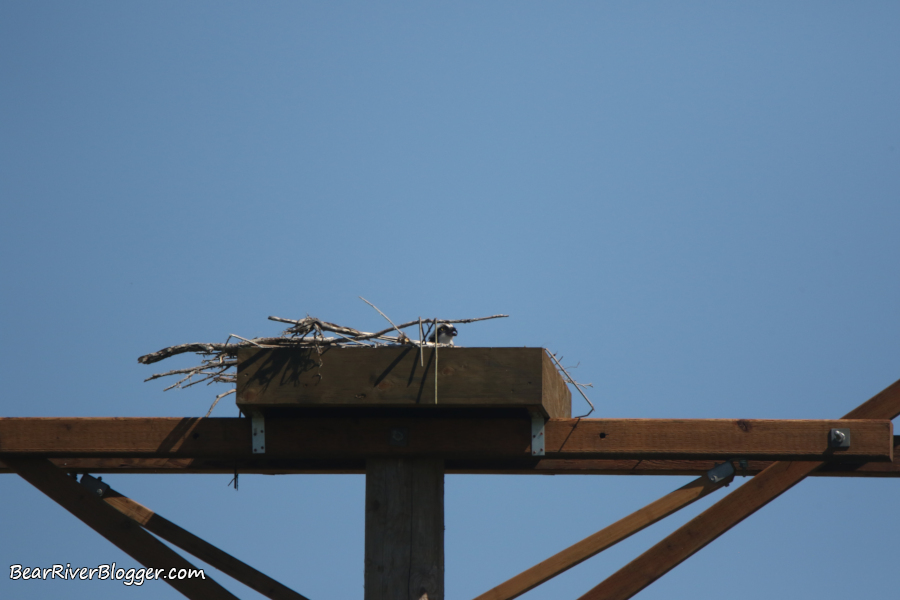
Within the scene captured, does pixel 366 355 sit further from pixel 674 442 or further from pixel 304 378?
pixel 674 442

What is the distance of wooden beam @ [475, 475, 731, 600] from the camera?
3869 mm

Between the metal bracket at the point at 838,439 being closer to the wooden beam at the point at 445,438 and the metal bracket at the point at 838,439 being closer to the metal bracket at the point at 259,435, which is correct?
the wooden beam at the point at 445,438

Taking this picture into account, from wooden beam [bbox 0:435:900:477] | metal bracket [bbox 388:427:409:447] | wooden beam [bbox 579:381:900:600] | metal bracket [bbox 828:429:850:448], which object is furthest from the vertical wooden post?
metal bracket [bbox 828:429:850:448]

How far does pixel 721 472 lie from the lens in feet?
12.6

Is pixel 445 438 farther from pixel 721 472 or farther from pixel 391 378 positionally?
pixel 721 472

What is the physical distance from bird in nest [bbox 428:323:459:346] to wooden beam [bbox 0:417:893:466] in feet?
1.01

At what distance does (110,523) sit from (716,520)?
228cm

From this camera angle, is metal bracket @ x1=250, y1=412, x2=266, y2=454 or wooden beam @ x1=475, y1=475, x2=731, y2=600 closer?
metal bracket @ x1=250, y1=412, x2=266, y2=454

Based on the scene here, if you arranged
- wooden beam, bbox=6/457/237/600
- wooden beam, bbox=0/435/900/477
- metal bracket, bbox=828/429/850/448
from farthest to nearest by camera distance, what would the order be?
wooden beam, bbox=0/435/900/477
wooden beam, bbox=6/457/237/600
metal bracket, bbox=828/429/850/448

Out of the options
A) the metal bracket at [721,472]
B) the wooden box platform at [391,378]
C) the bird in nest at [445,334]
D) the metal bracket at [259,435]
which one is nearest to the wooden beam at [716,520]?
the metal bracket at [721,472]

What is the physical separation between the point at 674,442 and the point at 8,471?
8.76 feet

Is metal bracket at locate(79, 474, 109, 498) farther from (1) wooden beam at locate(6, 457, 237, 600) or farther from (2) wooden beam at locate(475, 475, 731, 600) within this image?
(2) wooden beam at locate(475, 475, 731, 600)

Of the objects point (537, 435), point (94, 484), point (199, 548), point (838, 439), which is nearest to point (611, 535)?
point (537, 435)

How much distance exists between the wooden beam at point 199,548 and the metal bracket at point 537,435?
103 centimetres
